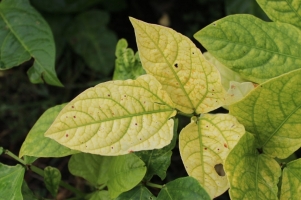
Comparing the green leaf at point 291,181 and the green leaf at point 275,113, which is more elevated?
the green leaf at point 275,113

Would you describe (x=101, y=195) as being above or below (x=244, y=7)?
below

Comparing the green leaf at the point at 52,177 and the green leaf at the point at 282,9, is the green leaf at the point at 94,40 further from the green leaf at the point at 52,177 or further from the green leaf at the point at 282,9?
the green leaf at the point at 282,9

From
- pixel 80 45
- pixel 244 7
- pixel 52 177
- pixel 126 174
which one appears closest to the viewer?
pixel 126 174

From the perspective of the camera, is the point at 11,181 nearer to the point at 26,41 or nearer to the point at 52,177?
the point at 52,177

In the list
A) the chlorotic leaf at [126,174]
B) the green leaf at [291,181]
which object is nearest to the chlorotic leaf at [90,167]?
the chlorotic leaf at [126,174]

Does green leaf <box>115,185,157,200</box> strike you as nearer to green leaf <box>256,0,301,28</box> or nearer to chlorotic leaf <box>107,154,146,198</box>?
chlorotic leaf <box>107,154,146,198</box>

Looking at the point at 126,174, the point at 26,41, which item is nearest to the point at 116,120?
the point at 126,174

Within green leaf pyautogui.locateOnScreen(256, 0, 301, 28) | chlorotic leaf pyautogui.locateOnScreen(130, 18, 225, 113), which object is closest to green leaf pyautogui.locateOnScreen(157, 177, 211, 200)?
chlorotic leaf pyautogui.locateOnScreen(130, 18, 225, 113)
